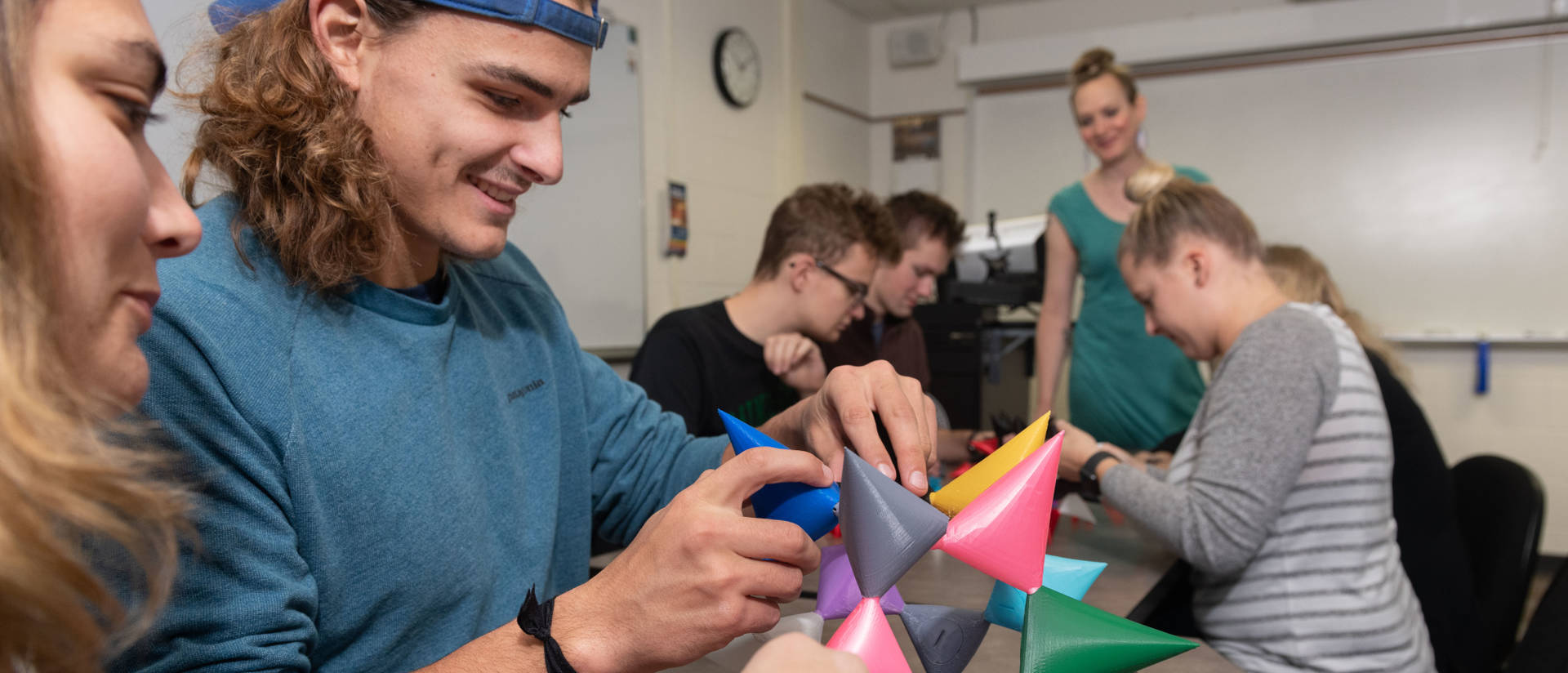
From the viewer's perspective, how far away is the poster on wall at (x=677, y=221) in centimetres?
406

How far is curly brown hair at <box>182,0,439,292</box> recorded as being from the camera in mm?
875

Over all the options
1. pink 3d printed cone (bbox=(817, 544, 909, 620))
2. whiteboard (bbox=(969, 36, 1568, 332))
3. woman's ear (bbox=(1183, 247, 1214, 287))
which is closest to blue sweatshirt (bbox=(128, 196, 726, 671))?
pink 3d printed cone (bbox=(817, 544, 909, 620))

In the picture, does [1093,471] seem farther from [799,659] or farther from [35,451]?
[35,451]

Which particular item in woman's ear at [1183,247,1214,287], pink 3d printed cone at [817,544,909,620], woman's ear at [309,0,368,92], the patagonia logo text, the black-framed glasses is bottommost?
pink 3d printed cone at [817,544,909,620]

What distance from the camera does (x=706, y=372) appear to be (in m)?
2.03

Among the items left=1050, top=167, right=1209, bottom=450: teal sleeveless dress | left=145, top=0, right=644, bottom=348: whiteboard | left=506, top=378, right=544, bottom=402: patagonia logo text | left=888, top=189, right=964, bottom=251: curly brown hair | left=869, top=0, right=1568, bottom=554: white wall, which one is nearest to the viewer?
left=506, top=378, right=544, bottom=402: patagonia logo text

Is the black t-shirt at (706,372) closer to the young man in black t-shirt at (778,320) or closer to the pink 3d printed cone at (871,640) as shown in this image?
the young man in black t-shirt at (778,320)

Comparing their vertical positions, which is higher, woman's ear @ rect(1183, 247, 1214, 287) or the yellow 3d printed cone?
woman's ear @ rect(1183, 247, 1214, 287)

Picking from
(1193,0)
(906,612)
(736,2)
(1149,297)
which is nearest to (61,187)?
(906,612)

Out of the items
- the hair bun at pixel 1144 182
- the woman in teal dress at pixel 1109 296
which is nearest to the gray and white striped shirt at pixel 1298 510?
the hair bun at pixel 1144 182

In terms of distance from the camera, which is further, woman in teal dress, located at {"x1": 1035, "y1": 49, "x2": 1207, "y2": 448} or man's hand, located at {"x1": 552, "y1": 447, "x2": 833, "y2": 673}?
woman in teal dress, located at {"x1": 1035, "y1": 49, "x2": 1207, "y2": 448}

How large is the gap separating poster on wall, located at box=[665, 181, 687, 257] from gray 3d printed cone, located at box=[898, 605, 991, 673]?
340 centimetres

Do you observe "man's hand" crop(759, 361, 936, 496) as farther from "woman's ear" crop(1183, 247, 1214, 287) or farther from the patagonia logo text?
"woman's ear" crop(1183, 247, 1214, 287)

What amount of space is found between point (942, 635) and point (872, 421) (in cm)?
21
